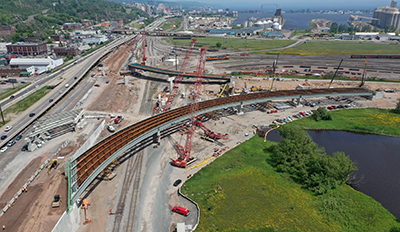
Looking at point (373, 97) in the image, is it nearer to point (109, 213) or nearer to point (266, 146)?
point (266, 146)

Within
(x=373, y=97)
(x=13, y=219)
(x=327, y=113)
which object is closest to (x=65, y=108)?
(x=13, y=219)

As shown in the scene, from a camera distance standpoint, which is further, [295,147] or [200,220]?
[295,147]

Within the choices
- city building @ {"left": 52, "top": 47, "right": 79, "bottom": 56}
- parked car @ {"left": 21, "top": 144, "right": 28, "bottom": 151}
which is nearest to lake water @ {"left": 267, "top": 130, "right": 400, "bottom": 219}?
parked car @ {"left": 21, "top": 144, "right": 28, "bottom": 151}

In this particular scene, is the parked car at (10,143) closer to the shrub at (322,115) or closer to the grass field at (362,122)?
the grass field at (362,122)

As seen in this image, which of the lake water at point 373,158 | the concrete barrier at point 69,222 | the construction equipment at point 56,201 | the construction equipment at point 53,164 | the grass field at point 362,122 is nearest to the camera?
the concrete barrier at point 69,222

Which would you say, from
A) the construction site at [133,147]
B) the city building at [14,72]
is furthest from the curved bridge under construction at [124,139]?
the city building at [14,72]

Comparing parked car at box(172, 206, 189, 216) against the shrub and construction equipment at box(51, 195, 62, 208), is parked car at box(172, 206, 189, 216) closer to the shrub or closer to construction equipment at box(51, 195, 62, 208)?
construction equipment at box(51, 195, 62, 208)

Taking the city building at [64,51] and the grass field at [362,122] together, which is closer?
the grass field at [362,122]
